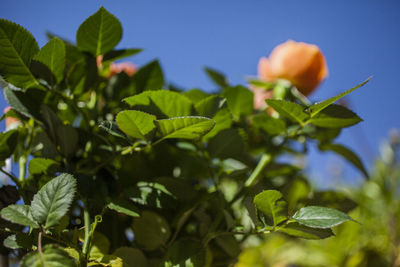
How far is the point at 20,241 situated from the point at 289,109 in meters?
0.19

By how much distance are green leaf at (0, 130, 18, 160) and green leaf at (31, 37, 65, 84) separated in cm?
5

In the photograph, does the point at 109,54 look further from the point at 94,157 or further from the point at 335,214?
the point at 335,214

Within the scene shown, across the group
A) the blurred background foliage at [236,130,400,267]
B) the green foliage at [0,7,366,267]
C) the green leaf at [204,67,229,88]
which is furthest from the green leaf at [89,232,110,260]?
the blurred background foliage at [236,130,400,267]

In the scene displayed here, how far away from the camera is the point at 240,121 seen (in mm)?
320

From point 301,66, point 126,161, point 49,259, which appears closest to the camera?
point 49,259

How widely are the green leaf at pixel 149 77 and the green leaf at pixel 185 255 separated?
149 mm

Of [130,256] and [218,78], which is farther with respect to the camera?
[218,78]

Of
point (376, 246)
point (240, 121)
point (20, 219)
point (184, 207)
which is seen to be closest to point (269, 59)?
point (240, 121)

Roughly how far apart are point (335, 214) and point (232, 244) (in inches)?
4.3

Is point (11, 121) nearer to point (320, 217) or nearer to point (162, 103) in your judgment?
point (162, 103)

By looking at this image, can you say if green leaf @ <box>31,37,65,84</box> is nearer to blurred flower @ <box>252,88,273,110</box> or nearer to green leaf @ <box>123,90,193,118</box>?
green leaf @ <box>123,90,193,118</box>

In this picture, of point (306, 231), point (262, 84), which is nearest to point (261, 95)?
point (262, 84)

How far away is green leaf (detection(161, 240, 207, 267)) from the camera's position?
209 mm

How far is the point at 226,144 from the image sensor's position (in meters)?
0.27
